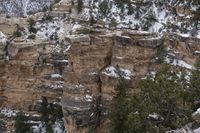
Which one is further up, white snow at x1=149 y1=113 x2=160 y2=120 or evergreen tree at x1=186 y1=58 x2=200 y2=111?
evergreen tree at x1=186 y1=58 x2=200 y2=111

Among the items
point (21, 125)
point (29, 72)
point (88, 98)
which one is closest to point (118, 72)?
point (88, 98)

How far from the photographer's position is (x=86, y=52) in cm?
5544

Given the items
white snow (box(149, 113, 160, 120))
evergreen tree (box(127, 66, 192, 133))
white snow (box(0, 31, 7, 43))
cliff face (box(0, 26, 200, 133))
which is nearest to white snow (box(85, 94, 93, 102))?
cliff face (box(0, 26, 200, 133))

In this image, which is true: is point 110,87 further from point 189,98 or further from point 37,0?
point 37,0

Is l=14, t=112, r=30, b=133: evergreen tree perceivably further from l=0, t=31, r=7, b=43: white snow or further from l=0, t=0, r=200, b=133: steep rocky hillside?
l=0, t=31, r=7, b=43: white snow

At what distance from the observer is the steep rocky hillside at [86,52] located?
54312 millimetres

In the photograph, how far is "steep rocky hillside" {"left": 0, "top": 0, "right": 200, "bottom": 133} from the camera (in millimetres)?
54312

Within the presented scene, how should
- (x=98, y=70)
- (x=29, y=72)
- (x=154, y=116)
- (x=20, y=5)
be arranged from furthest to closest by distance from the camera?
(x=20, y=5)
(x=29, y=72)
(x=98, y=70)
(x=154, y=116)

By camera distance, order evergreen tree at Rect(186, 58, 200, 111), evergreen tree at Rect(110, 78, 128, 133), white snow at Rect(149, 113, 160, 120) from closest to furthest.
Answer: evergreen tree at Rect(186, 58, 200, 111), white snow at Rect(149, 113, 160, 120), evergreen tree at Rect(110, 78, 128, 133)

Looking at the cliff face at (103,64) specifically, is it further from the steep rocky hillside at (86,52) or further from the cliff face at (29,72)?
the cliff face at (29,72)

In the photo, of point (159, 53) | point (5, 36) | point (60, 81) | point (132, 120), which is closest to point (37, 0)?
point (5, 36)

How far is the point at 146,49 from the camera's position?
179ft

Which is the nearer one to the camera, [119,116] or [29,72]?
[119,116]

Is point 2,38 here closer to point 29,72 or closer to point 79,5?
point 29,72
